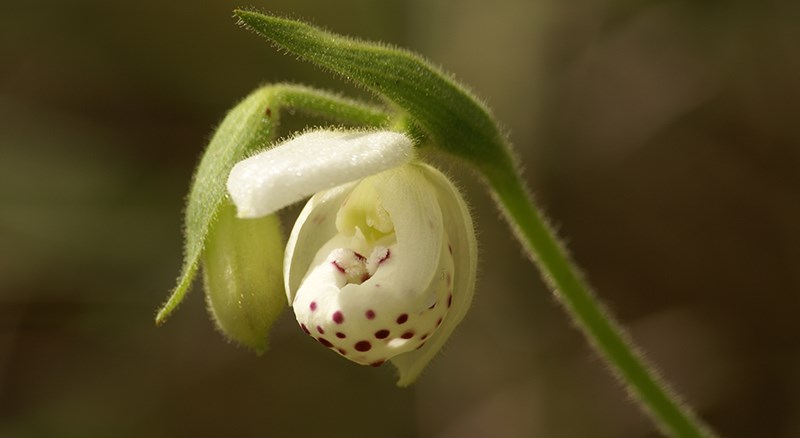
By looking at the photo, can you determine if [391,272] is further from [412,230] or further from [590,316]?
[590,316]

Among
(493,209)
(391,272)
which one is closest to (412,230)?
(391,272)

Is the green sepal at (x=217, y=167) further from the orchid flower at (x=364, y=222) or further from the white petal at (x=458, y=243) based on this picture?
the white petal at (x=458, y=243)

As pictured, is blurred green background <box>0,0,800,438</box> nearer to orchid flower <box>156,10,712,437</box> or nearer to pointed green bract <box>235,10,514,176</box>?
orchid flower <box>156,10,712,437</box>

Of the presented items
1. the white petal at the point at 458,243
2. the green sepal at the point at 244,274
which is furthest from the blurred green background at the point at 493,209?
the white petal at the point at 458,243

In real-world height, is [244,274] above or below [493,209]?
below

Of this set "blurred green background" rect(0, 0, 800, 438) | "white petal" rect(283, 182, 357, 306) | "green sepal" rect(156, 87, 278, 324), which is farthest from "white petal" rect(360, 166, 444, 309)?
"blurred green background" rect(0, 0, 800, 438)

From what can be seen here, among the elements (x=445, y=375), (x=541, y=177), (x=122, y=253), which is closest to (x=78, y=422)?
(x=122, y=253)
